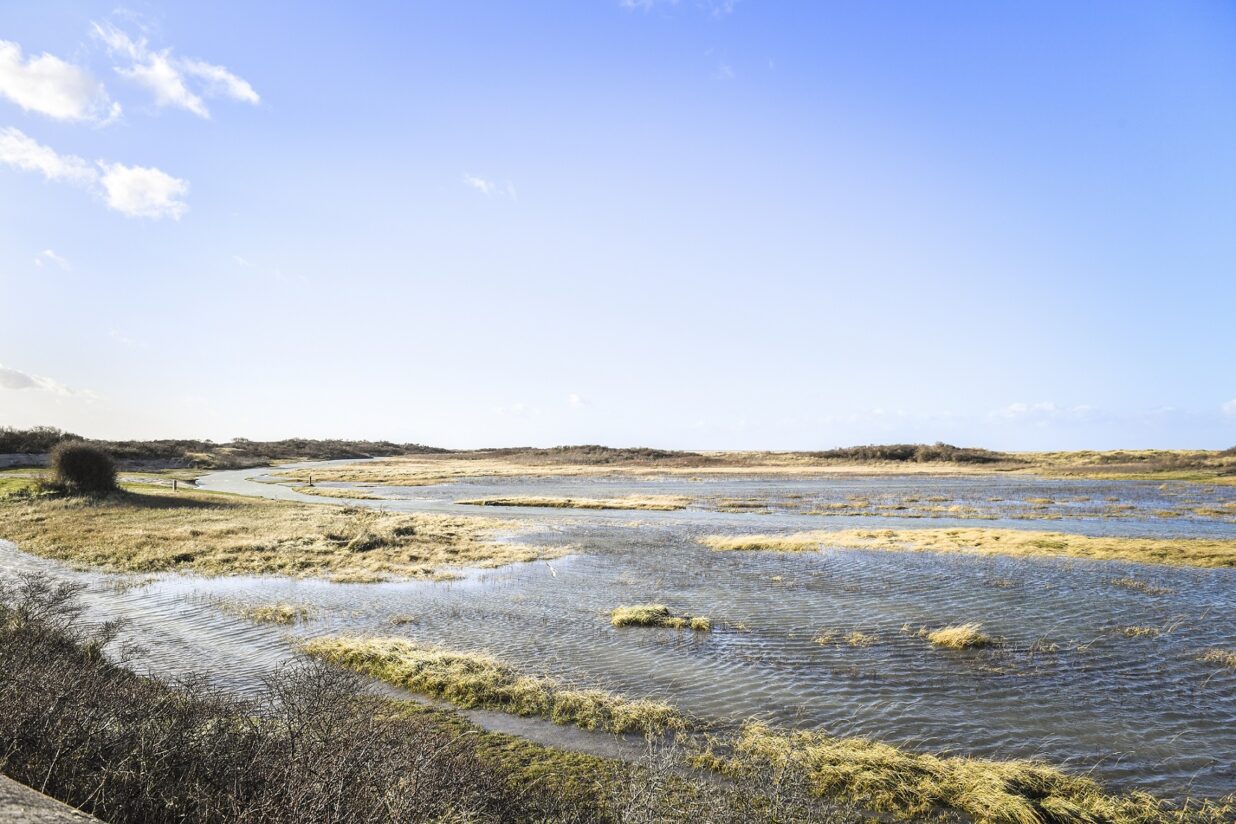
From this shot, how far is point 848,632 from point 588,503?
48.3 meters

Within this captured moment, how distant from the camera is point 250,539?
1458 inches

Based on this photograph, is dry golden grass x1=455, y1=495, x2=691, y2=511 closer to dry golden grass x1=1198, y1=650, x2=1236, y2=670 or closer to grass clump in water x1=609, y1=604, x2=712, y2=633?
grass clump in water x1=609, y1=604, x2=712, y2=633

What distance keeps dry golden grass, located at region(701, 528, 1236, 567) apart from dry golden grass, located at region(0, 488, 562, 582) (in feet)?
42.9

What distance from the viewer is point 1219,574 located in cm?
2817

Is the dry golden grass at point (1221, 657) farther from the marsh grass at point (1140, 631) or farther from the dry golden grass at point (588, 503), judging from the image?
the dry golden grass at point (588, 503)

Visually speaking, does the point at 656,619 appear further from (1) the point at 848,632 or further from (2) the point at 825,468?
(2) the point at 825,468

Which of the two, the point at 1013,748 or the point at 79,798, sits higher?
the point at 79,798

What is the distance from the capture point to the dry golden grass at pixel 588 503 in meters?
64.7

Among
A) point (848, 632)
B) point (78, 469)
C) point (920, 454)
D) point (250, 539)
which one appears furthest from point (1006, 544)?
point (920, 454)

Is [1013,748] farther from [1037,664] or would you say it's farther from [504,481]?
[504,481]

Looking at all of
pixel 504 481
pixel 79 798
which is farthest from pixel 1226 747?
pixel 504 481

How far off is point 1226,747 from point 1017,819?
220 inches

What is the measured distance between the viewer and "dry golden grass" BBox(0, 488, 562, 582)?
101ft

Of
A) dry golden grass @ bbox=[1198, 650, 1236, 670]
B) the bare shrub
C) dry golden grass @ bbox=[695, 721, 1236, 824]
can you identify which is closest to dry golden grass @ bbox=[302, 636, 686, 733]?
dry golden grass @ bbox=[695, 721, 1236, 824]
